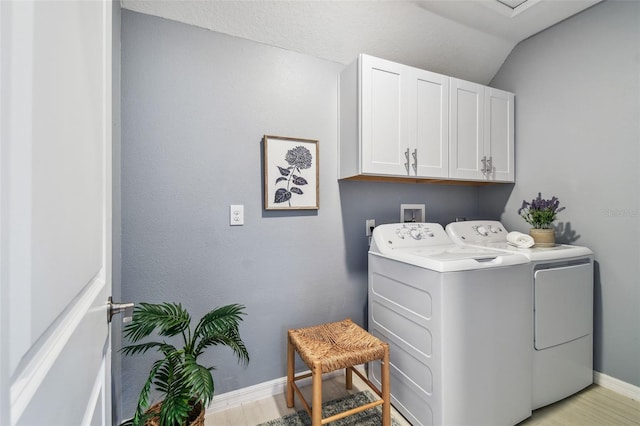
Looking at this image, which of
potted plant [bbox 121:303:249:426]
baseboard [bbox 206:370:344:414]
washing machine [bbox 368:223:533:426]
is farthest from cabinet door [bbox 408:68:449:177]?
baseboard [bbox 206:370:344:414]

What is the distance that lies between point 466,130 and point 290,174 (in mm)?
1448

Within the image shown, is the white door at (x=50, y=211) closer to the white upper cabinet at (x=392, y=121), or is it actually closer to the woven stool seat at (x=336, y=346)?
the woven stool seat at (x=336, y=346)

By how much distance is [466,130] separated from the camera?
2.14 metres

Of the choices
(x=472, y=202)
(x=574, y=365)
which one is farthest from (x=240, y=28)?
(x=574, y=365)

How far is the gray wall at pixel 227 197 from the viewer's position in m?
1.54

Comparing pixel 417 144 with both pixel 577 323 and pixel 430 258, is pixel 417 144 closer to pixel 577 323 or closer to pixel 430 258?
pixel 430 258

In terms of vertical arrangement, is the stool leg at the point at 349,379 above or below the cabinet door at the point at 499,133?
below

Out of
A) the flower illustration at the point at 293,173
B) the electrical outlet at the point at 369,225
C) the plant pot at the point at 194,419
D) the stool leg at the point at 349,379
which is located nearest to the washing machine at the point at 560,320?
the electrical outlet at the point at 369,225

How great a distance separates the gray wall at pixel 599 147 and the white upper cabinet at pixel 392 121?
3.02 ft

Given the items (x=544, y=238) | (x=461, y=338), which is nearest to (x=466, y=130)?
(x=544, y=238)

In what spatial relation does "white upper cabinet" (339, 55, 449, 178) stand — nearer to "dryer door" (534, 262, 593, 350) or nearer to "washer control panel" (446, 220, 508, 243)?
"washer control panel" (446, 220, 508, 243)

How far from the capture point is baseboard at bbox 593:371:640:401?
1.77 meters

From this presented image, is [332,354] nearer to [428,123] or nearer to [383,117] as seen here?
[383,117]

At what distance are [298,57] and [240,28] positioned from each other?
414 millimetres
